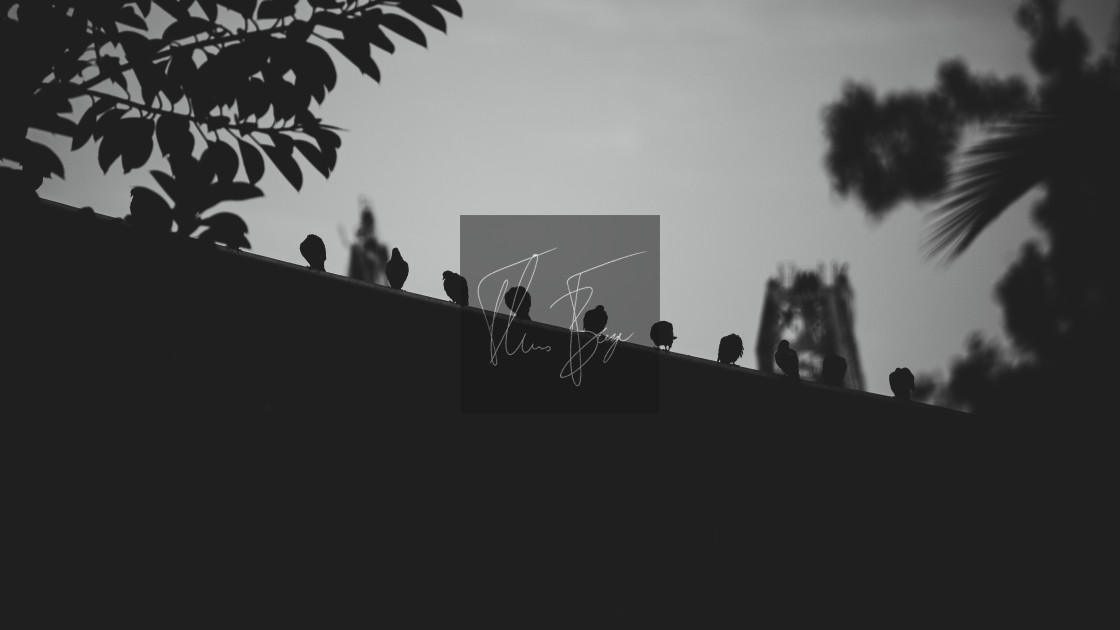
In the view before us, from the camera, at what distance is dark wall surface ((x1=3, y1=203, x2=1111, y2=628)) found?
95.7 inches

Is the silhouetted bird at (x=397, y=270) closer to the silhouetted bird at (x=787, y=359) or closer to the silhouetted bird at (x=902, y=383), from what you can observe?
the silhouetted bird at (x=787, y=359)

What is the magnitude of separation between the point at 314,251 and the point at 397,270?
1.11ft

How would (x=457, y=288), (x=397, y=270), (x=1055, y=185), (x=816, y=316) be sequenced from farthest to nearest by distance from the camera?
1. (x=816, y=316)
2. (x=397, y=270)
3. (x=457, y=288)
4. (x=1055, y=185)

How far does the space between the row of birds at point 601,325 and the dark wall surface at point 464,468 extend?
0.13 meters

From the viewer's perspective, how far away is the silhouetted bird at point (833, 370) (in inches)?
120

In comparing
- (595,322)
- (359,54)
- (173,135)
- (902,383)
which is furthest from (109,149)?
(902,383)

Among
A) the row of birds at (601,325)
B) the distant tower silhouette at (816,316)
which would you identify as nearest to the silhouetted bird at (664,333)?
the row of birds at (601,325)

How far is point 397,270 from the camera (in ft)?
10.0

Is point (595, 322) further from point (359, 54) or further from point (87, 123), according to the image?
point (87, 123)

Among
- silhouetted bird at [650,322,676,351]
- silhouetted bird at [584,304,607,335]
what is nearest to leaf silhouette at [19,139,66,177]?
silhouetted bird at [584,304,607,335]

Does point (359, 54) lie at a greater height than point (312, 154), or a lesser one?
greater

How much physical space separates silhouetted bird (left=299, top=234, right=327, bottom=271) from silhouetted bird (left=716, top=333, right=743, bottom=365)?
5.50 feet

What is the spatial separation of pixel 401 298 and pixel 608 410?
897 millimetres

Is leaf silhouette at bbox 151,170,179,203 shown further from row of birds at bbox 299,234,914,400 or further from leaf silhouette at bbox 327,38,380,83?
row of birds at bbox 299,234,914,400
